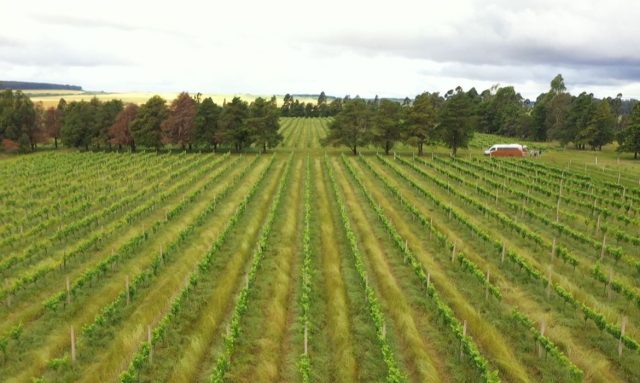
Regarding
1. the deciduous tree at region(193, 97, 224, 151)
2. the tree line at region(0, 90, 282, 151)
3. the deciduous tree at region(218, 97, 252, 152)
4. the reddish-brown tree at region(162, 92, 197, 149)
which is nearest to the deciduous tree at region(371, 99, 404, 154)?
the tree line at region(0, 90, 282, 151)

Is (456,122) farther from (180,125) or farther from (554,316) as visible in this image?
(554,316)

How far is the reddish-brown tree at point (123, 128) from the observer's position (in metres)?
64.8

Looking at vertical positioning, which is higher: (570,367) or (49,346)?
(570,367)

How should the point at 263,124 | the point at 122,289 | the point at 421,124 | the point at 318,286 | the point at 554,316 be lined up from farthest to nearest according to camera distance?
1. the point at 263,124
2. the point at 421,124
3. the point at 318,286
4. the point at 122,289
5. the point at 554,316

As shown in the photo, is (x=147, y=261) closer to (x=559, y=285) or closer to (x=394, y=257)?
(x=394, y=257)

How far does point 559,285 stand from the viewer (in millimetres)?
17500

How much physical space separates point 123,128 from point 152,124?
5.21 m

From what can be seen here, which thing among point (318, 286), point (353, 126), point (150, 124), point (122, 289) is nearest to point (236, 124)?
point (150, 124)

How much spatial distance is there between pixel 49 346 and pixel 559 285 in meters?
17.3

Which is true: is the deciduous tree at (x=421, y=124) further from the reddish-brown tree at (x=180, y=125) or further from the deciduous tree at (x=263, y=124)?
the reddish-brown tree at (x=180, y=125)

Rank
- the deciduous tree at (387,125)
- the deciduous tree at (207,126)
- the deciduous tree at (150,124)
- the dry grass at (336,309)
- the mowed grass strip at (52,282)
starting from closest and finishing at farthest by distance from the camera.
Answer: the dry grass at (336,309), the mowed grass strip at (52,282), the deciduous tree at (387,125), the deciduous tree at (207,126), the deciduous tree at (150,124)

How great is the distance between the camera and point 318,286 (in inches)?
687

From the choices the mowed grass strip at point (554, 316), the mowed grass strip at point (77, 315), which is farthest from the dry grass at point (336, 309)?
the mowed grass strip at point (77, 315)

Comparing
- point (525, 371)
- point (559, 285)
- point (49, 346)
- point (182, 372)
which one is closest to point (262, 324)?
point (182, 372)
